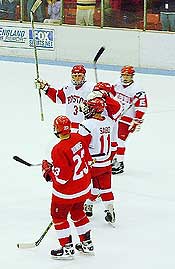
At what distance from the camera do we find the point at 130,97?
7.48 metres

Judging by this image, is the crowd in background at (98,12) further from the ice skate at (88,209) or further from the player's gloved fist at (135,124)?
the ice skate at (88,209)

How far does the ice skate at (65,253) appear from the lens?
5.32 meters

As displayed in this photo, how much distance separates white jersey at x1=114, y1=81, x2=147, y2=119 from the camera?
7.45m

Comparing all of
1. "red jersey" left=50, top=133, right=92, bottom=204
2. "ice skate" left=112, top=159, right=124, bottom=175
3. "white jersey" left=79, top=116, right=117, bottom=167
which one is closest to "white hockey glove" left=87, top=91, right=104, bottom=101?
"white jersey" left=79, top=116, right=117, bottom=167

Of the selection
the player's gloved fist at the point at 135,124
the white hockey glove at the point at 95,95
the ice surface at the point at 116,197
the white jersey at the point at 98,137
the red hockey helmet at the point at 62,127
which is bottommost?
the ice surface at the point at 116,197

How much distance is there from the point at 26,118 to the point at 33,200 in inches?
132

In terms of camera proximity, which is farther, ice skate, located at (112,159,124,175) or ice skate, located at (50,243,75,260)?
ice skate, located at (112,159,124,175)

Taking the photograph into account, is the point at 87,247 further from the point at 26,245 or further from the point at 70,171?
the point at 70,171

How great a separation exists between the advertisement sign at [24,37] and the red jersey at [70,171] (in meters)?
9.41

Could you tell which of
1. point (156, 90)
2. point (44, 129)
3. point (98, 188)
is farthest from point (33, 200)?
point (156, 90)

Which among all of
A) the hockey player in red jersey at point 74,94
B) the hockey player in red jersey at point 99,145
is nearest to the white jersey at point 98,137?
the hockey player in red jersey at point 99,145

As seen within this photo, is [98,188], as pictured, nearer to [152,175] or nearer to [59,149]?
[59,149]

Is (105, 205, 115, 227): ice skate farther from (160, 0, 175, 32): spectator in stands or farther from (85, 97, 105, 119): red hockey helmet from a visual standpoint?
(160, 0, 175, 32): spectator in stands

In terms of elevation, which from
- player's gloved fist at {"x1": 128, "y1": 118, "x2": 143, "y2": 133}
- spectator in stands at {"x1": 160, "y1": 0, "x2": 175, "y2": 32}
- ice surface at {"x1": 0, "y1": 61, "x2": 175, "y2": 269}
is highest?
spectator in stands at {"x1": 160, "y1": 0, "x2": 175, "y2": 32}
